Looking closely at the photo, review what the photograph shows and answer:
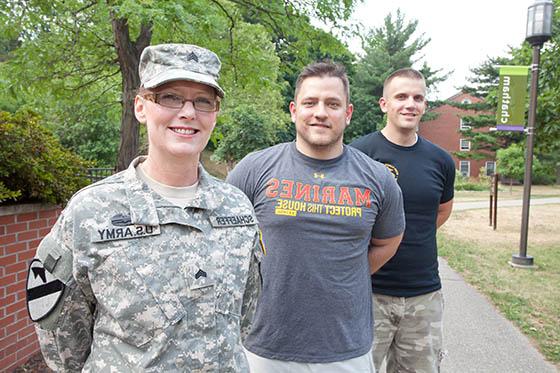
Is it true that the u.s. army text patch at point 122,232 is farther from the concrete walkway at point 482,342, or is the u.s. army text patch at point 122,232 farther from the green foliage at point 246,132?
the green foliage at point 246,132

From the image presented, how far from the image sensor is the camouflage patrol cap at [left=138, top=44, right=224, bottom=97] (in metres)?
1.58

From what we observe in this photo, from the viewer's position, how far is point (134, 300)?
146 cm

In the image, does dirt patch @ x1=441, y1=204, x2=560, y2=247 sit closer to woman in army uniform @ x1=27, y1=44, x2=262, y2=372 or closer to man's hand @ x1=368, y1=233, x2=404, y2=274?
man's hand @ x1=368, y1=233, x2=404, y2=274

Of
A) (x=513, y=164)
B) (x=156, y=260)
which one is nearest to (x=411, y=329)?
(x=156, y=260)

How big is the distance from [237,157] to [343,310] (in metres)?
21.2

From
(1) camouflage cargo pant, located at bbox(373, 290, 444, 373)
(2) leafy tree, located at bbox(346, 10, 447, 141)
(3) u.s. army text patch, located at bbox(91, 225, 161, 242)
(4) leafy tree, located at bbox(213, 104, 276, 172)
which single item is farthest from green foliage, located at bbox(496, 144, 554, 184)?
(3) u.s. army text patch, located at bbox(91, 225, 161, 242)

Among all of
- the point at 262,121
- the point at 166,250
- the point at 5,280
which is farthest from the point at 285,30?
the point at 262,121

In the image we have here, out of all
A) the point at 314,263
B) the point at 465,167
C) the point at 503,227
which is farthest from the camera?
the point at 465,167

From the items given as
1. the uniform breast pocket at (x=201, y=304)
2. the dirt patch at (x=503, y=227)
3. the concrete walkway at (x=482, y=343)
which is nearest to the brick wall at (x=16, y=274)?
the uniform breast pocket at (x=201, y=304)

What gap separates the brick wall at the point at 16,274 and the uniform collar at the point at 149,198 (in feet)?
7.94

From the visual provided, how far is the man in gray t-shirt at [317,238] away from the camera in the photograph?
222 cm

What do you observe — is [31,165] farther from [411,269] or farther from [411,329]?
[411,329]

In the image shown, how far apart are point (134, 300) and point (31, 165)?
2.81m

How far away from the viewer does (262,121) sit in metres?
22.2
